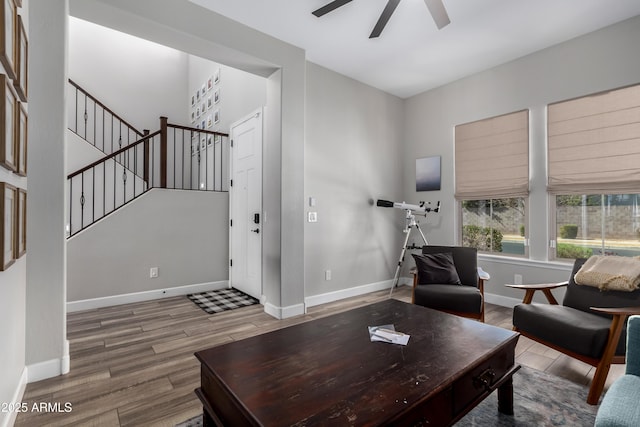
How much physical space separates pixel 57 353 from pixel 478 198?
4631mm

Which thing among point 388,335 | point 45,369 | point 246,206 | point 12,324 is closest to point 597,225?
point 388,335

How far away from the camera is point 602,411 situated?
117 cm

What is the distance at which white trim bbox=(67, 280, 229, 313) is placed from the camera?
3544 mm

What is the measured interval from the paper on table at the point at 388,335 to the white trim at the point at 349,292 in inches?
78.9

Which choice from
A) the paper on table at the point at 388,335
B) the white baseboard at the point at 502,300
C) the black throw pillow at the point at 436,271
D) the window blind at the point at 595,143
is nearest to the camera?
the paper on table at the point at 388,335

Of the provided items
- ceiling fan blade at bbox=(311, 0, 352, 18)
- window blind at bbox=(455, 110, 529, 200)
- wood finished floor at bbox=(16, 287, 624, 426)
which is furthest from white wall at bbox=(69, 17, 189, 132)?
window blind at bbox=(455, 110, 529, 200)

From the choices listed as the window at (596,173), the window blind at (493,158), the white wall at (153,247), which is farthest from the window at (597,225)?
the white wall at (153,247)

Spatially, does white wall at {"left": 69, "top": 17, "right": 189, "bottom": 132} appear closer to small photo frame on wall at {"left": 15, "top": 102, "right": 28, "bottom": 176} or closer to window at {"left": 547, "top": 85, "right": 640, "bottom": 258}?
small photo frame on wall at {"left": 15, "top": 102, "right": 28, "bottom": 176}

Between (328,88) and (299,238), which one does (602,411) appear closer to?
(299,238)

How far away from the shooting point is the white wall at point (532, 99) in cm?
306

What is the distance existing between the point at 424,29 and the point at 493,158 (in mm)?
1864

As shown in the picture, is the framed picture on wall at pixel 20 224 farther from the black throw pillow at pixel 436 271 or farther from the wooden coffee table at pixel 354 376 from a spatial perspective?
the black throw pillow at pixel 436 271

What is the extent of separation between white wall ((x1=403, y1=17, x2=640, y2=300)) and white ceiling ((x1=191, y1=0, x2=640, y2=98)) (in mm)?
154

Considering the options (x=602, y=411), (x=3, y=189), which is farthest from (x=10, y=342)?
(x=602, y=411)
